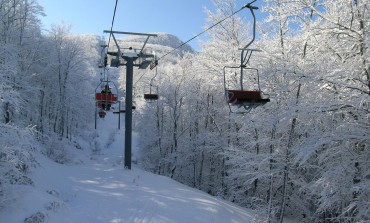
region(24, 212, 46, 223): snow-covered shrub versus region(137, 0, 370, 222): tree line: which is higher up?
region(137, 0, 370, 222): tree line

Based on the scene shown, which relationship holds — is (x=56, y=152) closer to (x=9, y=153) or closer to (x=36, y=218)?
(x=9, y=153)

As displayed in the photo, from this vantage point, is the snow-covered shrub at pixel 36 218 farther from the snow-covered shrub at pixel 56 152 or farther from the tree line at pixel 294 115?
the snow-covered shrub at pixel 56 152

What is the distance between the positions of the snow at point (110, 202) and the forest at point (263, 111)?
3.00 ft

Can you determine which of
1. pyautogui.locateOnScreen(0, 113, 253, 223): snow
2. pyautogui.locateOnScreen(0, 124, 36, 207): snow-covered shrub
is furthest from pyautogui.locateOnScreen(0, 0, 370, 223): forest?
pyautogui.locateOnScreen(0, 113, 253, 223): snow

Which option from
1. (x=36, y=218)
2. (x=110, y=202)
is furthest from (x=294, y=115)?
(x=36, y=218)

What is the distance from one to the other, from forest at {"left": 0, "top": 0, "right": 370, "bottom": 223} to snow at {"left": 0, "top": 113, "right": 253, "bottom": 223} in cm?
92

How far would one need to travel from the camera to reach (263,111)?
53.0 ft

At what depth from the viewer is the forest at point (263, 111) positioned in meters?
9.66

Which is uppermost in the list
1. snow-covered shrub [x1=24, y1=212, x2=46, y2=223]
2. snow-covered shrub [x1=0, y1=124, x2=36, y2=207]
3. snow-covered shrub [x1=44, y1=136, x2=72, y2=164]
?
snow-covered shrub [x1=0, y1=124, x2=36, y2=207]

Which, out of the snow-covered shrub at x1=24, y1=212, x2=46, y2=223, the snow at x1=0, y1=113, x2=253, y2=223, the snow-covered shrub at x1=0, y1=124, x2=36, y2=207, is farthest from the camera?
the snow at x1=0, y1=113, x2=253, y2=223

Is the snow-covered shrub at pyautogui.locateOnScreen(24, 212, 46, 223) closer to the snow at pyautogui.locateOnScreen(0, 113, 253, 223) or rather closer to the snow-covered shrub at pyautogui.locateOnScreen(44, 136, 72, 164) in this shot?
the snow at pyautogui.locateOnScreen(0, 113, 253, 223)

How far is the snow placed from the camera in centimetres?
1064

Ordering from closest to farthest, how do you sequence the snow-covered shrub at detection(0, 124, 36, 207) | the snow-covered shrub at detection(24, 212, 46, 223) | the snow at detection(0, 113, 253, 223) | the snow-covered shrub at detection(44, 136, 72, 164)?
the snow-covered shrub at detection(24, 212, 46, 223), the snow-covered shrub at detection(0, 124, 36, 207), the snow at detection(0, 113, 253, 223), the snow-covered shrub at detection(44, 136, 72, 164)

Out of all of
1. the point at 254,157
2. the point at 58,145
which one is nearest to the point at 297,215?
the point at 254,157
